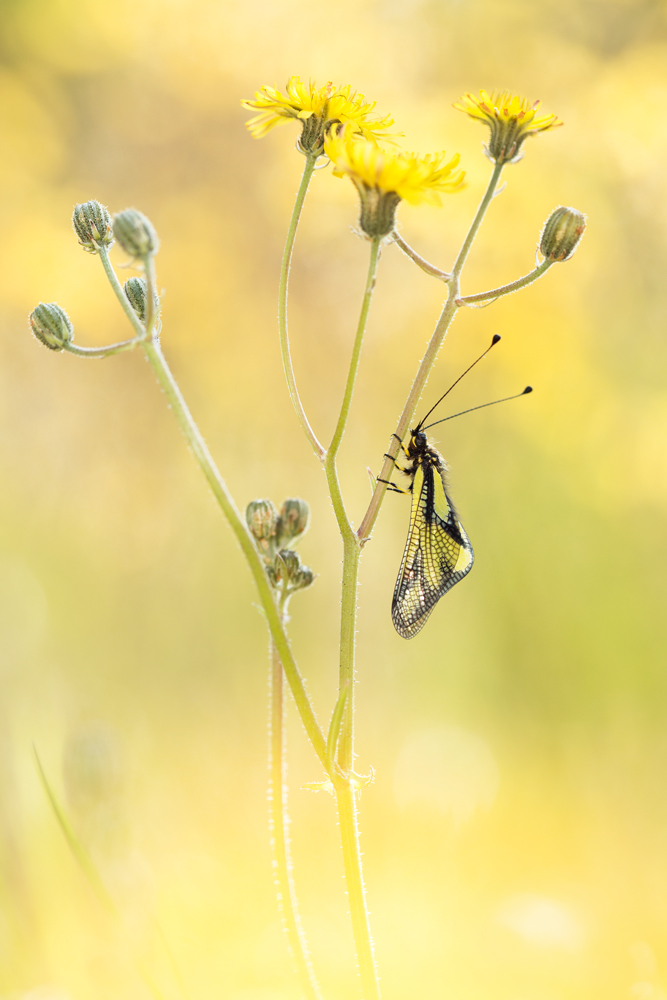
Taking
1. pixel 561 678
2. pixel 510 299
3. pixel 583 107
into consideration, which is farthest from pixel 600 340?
pixel 561 678

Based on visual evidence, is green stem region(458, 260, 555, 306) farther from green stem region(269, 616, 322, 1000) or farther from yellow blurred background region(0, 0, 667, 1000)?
yellow blurred background region(0, 0, 667, 1000)

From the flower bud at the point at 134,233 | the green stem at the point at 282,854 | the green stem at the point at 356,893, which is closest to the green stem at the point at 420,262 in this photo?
the flower bud at the point at 134,233

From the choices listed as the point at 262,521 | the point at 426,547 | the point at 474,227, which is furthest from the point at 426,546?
the point at 474,227

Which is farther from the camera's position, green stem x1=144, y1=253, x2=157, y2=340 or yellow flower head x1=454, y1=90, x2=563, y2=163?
yellow flower head x1=454, y1=90, x2=563, y2=163

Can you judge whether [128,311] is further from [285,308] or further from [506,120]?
[506,120]

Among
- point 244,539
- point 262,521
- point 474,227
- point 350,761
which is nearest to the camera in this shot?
point 244,539

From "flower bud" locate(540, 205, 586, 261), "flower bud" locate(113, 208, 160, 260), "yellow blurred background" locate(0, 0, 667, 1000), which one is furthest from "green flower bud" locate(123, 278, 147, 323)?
"yellow blurred background" locate(0, 0, 667, 1000)

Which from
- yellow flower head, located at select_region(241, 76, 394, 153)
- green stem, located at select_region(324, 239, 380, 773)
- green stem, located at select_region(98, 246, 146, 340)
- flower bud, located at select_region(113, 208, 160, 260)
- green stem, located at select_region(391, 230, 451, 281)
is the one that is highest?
yellow flower head, located at select_region(241, 76, 394, 153)
